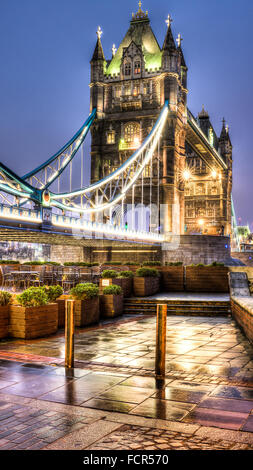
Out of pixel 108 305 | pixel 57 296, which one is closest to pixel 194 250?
pixel 108 305

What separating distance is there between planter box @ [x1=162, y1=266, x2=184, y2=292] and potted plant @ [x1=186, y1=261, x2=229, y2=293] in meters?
0.29

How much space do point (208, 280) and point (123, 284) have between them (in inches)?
190

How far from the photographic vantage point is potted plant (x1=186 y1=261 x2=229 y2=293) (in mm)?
18359

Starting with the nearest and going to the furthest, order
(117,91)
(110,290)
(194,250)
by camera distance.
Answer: (110,290) < (194,250) < (117,91)

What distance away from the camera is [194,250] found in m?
39.9

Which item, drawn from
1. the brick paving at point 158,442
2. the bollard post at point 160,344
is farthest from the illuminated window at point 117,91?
the brick paving at point 158,442

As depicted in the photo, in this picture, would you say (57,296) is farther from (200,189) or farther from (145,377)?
(200,189)

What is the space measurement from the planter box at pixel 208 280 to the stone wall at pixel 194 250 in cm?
2053

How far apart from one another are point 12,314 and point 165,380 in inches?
159

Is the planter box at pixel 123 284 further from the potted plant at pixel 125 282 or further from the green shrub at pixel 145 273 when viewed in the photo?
the green shrub at pixel 145 273

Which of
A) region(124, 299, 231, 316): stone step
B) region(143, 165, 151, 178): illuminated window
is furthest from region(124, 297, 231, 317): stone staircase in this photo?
region(143, 165, 151, 178): illuminated window

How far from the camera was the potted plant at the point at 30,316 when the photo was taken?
8656 millimetres

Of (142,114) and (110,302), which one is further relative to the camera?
(142,114)
